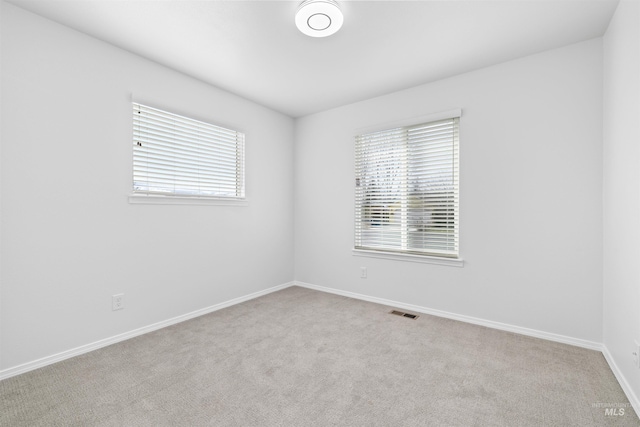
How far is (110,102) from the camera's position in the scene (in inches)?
98.4

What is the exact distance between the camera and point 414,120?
327 centimetres

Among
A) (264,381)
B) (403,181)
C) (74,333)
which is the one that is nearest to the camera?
(264,381)

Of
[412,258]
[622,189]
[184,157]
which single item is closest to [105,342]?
[184,157]

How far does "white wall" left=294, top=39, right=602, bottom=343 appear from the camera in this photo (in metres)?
2.41

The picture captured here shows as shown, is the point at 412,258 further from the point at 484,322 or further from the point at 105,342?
the point at 105,342

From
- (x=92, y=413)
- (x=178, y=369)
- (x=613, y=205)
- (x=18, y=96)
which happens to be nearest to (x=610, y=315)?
(x=613, y=205)

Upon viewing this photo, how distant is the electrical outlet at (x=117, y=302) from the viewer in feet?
8.25

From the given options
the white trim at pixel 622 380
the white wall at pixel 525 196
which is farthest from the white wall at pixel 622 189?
the white wall at pixel 525 196

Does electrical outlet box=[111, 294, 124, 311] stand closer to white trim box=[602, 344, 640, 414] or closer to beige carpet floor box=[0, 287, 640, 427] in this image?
beige carpet floor box=[0, 287, 640, 427]

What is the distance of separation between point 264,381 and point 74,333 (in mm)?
1618

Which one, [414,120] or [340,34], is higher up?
[340,34]

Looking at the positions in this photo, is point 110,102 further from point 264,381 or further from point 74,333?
point 264,381

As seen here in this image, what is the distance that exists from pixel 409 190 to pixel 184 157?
250cm

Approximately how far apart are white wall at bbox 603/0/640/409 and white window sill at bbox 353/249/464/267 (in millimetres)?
1132
